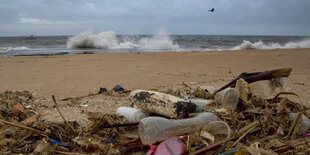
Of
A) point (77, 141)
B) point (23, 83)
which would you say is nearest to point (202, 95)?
point (77, 141)

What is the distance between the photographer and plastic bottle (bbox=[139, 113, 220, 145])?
6.14 feet

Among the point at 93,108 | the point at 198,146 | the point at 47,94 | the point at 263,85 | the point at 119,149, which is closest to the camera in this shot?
the point at 198,146

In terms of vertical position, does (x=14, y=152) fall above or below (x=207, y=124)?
below

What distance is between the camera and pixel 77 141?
6.36ft

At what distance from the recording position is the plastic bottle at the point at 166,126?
6.14ft

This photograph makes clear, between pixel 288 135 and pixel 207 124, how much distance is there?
63 cm

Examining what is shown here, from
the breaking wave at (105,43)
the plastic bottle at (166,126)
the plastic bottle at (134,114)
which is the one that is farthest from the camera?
the breaking wave at (105,43)

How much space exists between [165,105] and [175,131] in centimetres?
33

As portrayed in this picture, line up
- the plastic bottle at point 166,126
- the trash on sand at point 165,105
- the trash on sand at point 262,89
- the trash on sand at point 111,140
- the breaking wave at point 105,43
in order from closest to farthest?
the plastic bottle at point 166,126 → the trash on sand at point 111,140 → the trash on sand at point 165,105 → the trash on sand at point 262,89 → the breaking wave at point 105,43

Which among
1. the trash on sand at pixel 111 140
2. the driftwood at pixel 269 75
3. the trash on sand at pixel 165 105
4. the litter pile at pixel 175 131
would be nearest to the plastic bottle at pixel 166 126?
the litter pile at pixel 175 131

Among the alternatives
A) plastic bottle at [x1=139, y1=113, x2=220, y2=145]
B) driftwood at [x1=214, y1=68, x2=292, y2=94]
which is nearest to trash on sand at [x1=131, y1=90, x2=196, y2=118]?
plastic bottle at [x1=139, y1=113, x2=220, y2=145]

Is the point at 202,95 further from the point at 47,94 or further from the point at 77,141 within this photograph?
the point at 47,94

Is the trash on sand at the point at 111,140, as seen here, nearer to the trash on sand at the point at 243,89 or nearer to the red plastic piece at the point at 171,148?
the red plastic piece at the point at 171,148

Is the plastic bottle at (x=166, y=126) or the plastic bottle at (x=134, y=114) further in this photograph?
the plastic bottle at (x=134, y=114)
